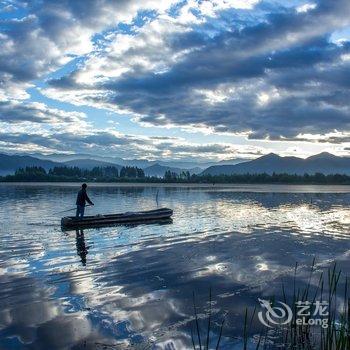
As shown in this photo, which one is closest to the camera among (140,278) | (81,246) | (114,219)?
(140,278)

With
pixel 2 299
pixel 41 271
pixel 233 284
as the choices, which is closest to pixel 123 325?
pixel 2 299

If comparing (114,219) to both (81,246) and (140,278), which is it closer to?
(81,246)

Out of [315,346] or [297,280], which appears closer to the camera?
[315,346]

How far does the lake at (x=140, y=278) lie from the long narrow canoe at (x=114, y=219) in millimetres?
1604

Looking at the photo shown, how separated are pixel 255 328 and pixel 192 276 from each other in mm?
6199

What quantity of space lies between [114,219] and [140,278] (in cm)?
1950

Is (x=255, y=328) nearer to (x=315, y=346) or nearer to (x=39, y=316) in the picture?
(x=315, y=346)

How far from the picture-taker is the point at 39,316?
12.9 m

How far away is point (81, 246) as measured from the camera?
2547 cm

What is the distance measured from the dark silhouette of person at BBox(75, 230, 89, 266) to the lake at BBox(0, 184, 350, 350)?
61 millimetres

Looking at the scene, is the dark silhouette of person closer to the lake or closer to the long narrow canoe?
the lake

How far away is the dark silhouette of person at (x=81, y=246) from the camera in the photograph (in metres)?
21.9

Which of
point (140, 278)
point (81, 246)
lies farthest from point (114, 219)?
point (140, 278)

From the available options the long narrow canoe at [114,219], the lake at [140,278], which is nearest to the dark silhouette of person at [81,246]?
the lake at [140,278]
